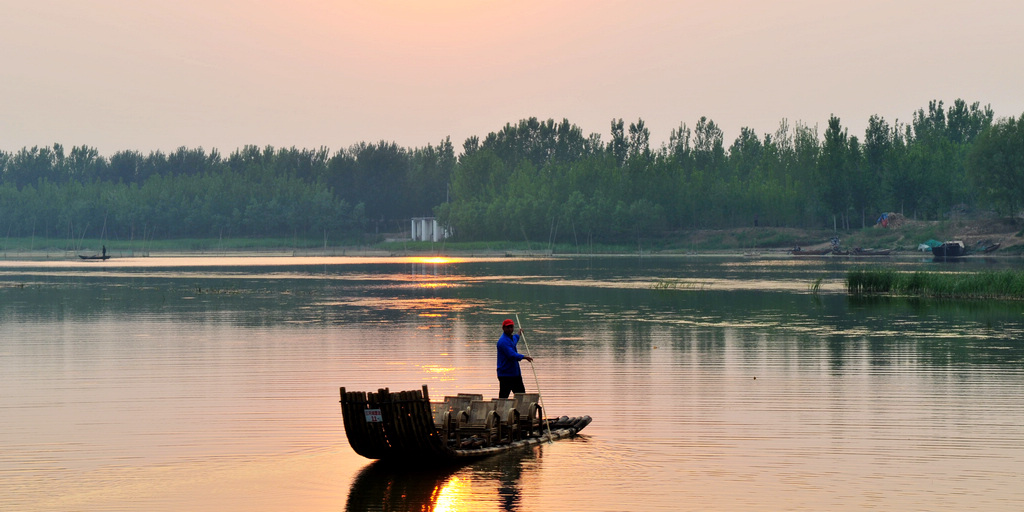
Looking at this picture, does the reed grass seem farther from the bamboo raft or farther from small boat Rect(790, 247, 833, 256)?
small boat Rect(790, 247, 833, 256)

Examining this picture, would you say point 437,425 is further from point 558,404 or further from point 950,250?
point 950,250

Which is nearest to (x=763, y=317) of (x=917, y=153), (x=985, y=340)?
(x=985, y=340)

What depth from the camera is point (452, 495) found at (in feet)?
65.2

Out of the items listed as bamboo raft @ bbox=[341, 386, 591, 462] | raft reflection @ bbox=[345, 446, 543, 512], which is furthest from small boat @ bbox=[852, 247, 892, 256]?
raft reflection @ bbox=[345, 446, 543, 512]

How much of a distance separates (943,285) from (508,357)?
52.7m

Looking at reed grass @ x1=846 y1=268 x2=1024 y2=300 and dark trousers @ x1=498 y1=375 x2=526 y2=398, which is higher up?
reed grass @ x1=846 y1=268 x2=1024 y2=300

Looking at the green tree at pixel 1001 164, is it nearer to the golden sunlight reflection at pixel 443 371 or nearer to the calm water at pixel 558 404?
the calm water at pixel 558 404

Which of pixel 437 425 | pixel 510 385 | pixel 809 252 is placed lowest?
pixel 437 425

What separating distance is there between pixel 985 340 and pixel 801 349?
837cm

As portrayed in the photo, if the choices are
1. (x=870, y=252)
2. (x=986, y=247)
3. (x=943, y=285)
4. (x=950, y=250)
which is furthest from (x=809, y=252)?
(x=943, y=285)

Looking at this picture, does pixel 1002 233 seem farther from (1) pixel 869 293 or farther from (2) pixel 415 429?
(2) pixel 415 429

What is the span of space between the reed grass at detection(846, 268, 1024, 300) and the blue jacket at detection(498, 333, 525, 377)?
49.5 meters

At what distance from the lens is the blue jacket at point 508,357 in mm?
25578

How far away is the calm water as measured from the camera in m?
20.2
